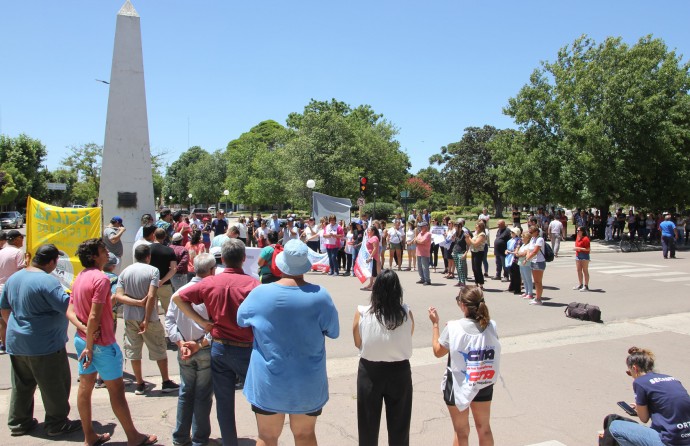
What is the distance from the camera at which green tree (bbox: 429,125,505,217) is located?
208 ft

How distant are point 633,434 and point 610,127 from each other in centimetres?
2555

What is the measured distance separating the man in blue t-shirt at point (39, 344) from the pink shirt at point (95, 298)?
0.15 metres

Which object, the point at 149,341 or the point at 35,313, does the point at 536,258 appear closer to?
the point at 149,341

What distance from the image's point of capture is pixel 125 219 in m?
11.8

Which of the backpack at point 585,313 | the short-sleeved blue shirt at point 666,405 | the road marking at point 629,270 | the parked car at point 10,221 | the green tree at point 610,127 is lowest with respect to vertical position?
the backpack at point 585,313

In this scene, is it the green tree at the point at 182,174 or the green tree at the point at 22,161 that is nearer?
the green tree at the point at 22,161

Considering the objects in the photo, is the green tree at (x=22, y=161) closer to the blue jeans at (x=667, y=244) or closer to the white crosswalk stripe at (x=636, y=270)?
the white crosswalk stripe at (x=636, y=270)

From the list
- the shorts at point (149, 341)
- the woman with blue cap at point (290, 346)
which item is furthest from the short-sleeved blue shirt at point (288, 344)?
the shorts at point (149, 341)

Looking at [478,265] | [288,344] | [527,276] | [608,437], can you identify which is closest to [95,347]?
[288,344]

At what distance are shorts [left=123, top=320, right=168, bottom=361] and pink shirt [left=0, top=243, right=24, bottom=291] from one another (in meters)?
2.37

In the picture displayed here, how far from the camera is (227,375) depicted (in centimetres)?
410

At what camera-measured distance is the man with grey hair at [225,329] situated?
4027 mm

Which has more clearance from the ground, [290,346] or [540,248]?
[540,248]

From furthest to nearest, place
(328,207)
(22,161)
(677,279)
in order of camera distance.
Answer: (22,161), (328,207), (677,279)
